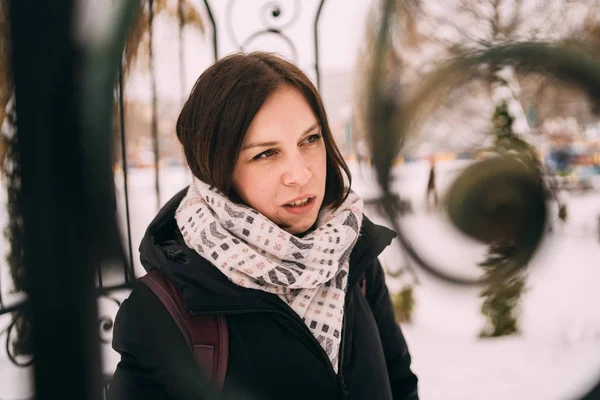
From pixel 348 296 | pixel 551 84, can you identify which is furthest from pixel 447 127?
pixel 348 296

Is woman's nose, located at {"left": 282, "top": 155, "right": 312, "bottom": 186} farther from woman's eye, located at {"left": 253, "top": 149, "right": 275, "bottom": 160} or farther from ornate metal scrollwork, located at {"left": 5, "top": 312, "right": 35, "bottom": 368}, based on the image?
ornate metal scrollwork, located at {"left": 5, "top": 312, "right": 35, "bottom": 368}

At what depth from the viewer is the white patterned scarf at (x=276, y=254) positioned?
933 millimetres

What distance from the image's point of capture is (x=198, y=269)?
0.92 meters

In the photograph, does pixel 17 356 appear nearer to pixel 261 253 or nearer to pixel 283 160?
pixel 261 253

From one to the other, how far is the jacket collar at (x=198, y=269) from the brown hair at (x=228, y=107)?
5.1 inches

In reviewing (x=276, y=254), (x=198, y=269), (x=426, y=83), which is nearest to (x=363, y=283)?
(x=276, y=254)

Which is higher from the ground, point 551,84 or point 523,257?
point 551,84

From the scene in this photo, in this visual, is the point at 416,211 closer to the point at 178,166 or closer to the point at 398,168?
the point at 398,168

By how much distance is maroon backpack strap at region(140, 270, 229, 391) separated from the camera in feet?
2.73

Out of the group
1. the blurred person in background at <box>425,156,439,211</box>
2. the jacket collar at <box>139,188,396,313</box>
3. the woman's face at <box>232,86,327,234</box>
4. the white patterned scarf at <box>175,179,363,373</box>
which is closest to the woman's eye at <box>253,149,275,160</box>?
the woman's face at <box>232,86,327,234</box>

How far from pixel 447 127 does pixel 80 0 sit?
36 centimetres

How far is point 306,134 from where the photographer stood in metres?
0.92

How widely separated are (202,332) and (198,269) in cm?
11

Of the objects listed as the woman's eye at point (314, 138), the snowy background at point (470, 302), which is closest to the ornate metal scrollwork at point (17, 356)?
the snowy background at point (470, 302)
